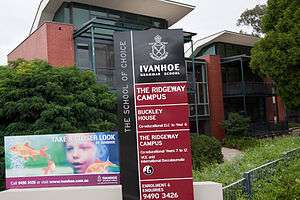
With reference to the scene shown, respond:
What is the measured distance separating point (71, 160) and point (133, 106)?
21.5 ft

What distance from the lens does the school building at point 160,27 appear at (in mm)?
21072

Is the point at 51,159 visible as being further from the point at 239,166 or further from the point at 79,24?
the point at 79,24

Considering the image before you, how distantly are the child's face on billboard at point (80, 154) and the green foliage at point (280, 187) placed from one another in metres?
4.93

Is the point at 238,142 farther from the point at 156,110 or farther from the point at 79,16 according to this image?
the point at 156,110

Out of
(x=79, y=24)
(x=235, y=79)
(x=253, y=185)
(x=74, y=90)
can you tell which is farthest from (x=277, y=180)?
(x=235, y=79)

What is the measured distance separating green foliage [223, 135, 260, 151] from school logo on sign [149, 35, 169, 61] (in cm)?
1967

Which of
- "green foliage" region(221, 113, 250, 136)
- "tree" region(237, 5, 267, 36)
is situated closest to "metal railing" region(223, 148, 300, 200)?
"green foliage" region(221, 113, 250, 136)

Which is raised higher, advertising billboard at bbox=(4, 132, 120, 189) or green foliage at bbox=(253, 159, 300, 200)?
advertising billboard at bbox=(4, 132, 120, 189)

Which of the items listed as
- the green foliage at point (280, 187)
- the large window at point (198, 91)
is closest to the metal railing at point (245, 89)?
the large window at point (198, 91)

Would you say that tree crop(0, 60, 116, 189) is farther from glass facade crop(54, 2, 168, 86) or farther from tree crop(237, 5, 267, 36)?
tree crop(237, 5, 267, 36)

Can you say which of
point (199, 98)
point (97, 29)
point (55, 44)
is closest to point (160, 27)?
point (199, 98)

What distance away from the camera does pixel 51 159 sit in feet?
39.4

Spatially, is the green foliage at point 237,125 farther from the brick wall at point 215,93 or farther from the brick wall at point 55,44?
the brick wall at point 55,44

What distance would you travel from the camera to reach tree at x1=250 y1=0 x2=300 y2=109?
776 inches
